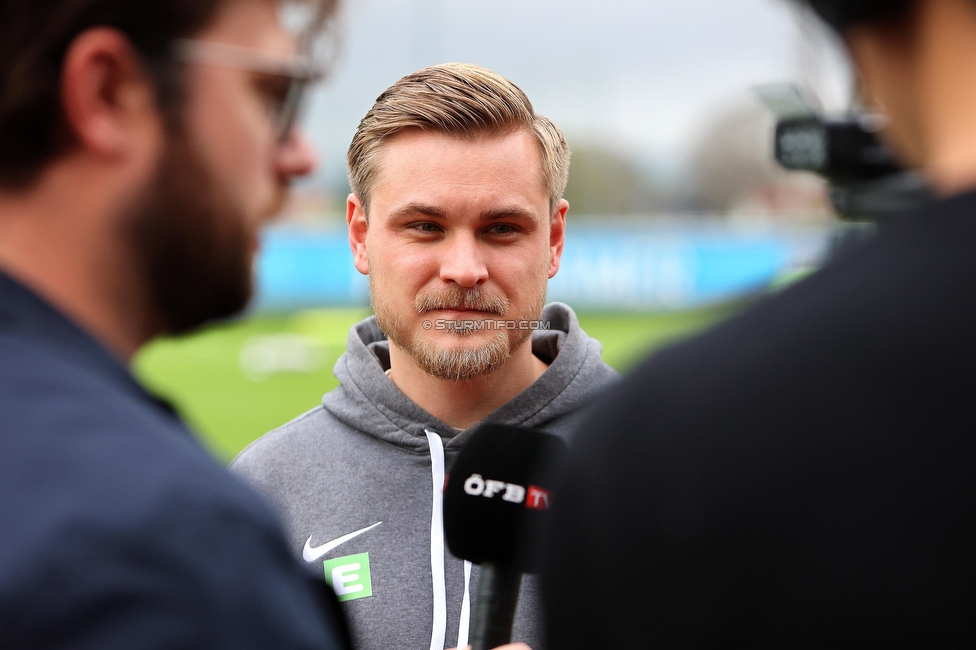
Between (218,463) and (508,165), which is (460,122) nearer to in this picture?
(508,165)

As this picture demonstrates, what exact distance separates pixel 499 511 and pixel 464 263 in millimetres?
783

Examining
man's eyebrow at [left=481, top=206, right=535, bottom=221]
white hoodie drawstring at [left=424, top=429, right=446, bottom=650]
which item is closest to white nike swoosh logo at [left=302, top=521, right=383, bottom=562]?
white hoodie drawstring at [left=424, top=429, right=446, bottom=650]

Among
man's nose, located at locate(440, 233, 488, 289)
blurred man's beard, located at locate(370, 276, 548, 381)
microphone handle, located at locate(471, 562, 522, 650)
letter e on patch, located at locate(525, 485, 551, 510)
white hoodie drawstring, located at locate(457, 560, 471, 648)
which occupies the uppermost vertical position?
man's nose, located at locate(440, 233, 488, 289)

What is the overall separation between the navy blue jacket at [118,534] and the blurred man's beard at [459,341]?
125cm

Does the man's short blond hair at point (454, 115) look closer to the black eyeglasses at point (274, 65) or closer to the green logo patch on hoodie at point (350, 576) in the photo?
the green logo patch on hoodie at point (350, 576)

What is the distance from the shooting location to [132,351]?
1.15 m

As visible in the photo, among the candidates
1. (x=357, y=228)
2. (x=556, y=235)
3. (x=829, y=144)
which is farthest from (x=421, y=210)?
(x=829, y=144)

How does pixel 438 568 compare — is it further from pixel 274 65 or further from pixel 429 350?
pixel 274 65

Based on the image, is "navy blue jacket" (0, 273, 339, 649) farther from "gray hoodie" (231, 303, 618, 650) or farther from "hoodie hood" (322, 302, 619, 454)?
"hoodie hood" (322, 302, 619, 454)

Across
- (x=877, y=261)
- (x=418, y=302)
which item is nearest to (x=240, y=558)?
(x=877, y=261)

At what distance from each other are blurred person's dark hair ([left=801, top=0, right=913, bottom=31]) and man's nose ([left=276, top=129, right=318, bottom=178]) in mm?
623

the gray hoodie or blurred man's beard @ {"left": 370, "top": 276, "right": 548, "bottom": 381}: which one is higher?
blurred man's beard @ {"left": 370, "top": 276, "right": 548, "bottom": 381}

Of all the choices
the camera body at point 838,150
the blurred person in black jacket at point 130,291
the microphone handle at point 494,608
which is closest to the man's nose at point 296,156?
the blurred person in black jacket at point 130,291

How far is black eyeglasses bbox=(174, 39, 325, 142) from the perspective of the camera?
3.66 feet
